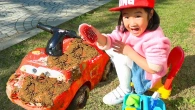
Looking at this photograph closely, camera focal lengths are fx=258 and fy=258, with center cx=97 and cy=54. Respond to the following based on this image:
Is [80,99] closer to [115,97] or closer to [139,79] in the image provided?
[115,97]

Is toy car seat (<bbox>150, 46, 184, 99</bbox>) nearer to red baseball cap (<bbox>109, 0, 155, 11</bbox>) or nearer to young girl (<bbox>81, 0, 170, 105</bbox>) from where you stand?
young girl (<bbox>81, 0, 170, 105</bbox>)

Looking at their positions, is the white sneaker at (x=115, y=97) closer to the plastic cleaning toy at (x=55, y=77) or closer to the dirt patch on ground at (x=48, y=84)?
the plastic cleaning toy at (x=55, y=77)

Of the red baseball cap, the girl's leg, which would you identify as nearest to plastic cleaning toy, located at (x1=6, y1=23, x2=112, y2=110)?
the girl's leg

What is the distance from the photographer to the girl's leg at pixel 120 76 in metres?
2.24

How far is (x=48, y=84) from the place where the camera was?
6.75 feet

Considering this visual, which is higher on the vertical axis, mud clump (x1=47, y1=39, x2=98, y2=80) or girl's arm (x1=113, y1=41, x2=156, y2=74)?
girl's arm (x1=113, y1=41, x2=156, y2=74)

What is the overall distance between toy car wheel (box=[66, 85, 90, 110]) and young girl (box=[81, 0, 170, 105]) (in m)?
0.41

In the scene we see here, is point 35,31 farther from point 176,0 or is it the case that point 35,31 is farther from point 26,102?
point 176,0

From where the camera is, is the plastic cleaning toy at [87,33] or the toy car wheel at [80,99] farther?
the toy car wheel at [80,99]

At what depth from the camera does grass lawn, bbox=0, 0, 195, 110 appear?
8.05 ft

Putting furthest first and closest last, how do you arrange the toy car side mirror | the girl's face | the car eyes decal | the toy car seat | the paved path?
the paved path, the toy car seat, the toy car side mirror, the car eyes decal, the girl's face

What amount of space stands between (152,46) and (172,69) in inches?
21.4

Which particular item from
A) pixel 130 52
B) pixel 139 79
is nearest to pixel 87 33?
pixel 130 52

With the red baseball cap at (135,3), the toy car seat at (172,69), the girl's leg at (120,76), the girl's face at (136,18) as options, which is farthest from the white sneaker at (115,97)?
the red baseball cap at (135,3)
